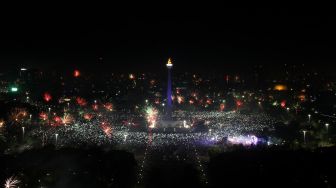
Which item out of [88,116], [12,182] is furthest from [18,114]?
[12,182]

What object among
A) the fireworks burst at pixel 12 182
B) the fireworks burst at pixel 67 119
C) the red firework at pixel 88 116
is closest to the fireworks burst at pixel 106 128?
the fireworks burst at pixel 67 119

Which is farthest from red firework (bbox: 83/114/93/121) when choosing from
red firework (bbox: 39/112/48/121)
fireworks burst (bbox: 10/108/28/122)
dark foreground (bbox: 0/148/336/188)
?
dark foreground (bbox: 0/148/336/188)

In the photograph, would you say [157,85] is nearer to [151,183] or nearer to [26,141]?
[26,141]

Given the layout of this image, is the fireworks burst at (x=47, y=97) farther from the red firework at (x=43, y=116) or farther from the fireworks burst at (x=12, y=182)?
the fireworks burst at (x=12, y=182)

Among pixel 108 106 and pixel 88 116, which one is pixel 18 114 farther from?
pixel 108 106

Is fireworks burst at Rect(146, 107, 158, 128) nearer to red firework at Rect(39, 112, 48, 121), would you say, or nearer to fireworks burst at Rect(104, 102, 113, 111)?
fireworks burst at Rect(104, 102, 113, 111)
